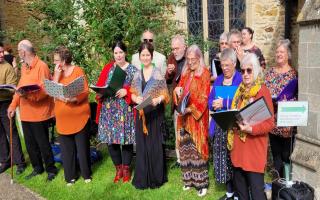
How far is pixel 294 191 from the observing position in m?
3.51

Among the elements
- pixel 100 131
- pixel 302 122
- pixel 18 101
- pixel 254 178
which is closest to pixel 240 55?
pixel 302 122

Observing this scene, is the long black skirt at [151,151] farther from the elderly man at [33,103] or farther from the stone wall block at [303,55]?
the stone wall block at [303,55]

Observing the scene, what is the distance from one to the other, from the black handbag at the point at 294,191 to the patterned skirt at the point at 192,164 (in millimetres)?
1068

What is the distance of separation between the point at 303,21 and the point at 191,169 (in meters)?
2.32

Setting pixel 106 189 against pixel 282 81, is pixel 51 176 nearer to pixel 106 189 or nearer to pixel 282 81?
pixel 106 189

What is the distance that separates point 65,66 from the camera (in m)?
4.94

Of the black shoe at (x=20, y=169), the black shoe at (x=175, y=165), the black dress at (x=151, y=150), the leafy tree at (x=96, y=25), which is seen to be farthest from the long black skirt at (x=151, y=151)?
the black shoe at (x=20, y=169)

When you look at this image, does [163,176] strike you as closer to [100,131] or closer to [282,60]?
[100,131]

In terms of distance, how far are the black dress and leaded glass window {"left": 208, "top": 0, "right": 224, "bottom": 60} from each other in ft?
19.1

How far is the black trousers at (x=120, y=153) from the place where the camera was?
5.04 metres

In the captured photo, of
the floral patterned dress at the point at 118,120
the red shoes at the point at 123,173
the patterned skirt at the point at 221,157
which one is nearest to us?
the patterned skirt at the point at 221,157

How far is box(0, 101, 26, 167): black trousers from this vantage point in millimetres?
5877

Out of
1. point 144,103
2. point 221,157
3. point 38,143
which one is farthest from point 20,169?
point 221,157

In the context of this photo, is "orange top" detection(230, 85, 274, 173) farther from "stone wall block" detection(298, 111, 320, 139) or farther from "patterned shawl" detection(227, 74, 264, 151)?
"stone wall block" detection(298, 111, 320, 139)
